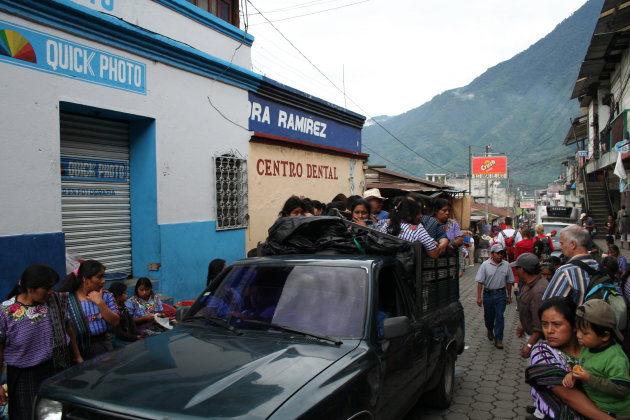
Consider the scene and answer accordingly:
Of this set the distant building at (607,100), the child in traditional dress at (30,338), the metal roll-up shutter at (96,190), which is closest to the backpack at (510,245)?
the distant building at (607,100)

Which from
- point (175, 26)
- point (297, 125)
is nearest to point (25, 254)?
point (175, 26)

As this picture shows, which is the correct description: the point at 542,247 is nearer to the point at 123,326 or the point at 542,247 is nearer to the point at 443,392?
the point at 443,392

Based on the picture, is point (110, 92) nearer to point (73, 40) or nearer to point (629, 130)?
point (73, 40)

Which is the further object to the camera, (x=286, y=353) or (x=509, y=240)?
(x=509, y=240)

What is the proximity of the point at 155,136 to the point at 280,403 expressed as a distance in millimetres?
5929

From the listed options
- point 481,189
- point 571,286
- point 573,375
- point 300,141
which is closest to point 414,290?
point 571,286

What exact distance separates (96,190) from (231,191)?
2637 mm

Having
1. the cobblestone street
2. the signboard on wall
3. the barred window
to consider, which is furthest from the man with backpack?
the barred window

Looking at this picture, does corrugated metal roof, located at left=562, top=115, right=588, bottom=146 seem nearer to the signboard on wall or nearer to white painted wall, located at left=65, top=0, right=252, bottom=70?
the signboard on wall

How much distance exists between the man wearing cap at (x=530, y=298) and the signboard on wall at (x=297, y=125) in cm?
571

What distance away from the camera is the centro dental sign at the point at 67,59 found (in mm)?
5523

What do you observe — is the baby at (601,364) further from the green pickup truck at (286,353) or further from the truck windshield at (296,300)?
the truck windshield at (296,300)

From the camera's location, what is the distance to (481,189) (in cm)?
8369

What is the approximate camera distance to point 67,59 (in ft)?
20.0
